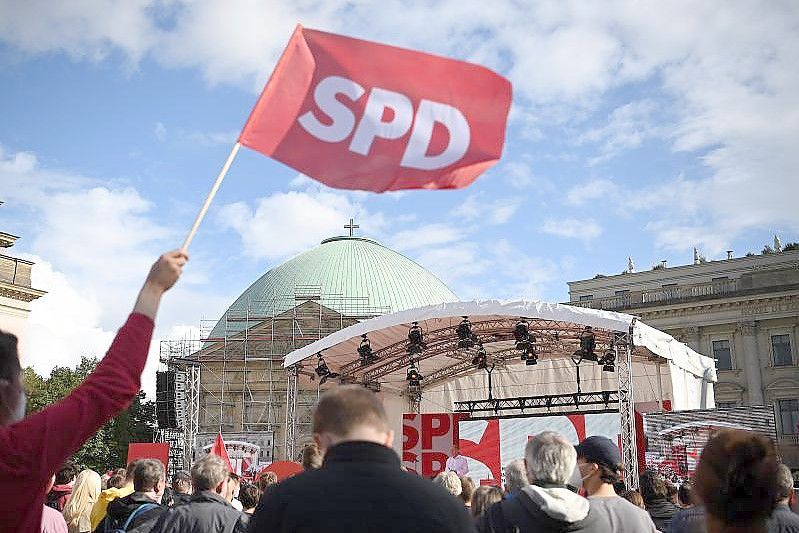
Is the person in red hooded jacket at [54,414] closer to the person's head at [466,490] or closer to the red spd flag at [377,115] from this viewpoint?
the red spd flag at [377,115]

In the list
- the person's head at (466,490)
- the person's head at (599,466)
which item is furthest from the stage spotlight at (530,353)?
the person's head at (599,466)

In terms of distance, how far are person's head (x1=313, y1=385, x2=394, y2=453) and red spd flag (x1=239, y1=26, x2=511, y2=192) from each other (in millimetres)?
2052

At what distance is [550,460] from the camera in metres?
4.21

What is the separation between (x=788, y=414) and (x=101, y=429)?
39136 mm

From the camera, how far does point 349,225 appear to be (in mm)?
61250

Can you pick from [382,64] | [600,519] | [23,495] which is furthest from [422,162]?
[23,495]

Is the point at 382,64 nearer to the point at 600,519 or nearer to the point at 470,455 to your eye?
the point at 600,519

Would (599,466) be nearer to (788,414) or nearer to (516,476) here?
(516,476)

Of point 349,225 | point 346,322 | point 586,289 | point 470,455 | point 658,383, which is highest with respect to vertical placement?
point 349,225

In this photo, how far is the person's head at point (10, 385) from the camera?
7.70 feet

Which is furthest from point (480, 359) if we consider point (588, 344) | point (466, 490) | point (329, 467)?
point (329, 467)

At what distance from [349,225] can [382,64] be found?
185 feet

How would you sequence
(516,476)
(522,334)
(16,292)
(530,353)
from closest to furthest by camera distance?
(516,476), (522,334), (530,353), (16,292)

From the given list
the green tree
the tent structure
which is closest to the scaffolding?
the green tree
